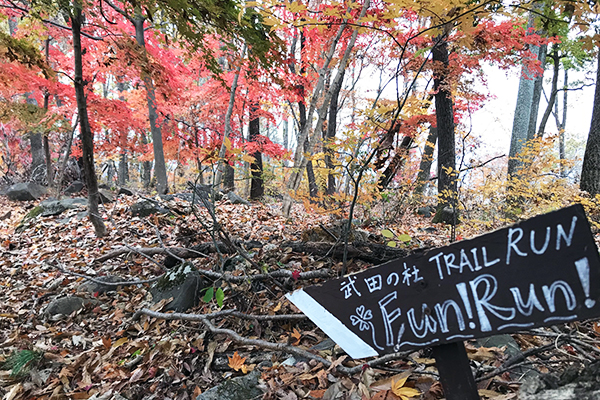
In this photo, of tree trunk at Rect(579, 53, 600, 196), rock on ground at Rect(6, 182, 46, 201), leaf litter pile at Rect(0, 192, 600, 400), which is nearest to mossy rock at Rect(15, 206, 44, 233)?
leaf litter pile at Rect(0, 192, 600, 400)

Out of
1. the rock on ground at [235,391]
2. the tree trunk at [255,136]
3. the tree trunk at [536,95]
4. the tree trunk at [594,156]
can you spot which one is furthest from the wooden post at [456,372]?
the tree trunk at [536,95]

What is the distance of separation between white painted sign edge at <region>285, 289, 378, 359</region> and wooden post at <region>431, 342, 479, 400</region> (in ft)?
0.93

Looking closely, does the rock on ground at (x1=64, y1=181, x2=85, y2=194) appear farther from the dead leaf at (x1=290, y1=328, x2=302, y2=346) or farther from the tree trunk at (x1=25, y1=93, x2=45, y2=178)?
the dead leaf at (x1=290, y1=328, x2=302, y2=346)

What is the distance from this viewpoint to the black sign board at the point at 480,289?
866mm

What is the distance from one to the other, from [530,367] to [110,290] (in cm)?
437

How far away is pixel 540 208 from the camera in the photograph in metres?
5.52

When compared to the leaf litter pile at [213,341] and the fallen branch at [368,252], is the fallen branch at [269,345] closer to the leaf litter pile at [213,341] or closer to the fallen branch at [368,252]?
the leaf litter pile at [213,341]

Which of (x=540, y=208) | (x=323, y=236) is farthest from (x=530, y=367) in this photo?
(x=540, y=208)

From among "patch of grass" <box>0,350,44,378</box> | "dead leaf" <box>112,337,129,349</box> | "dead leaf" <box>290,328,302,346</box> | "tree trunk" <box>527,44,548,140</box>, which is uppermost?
"tree trunk" <box>527,44,548,140</box>

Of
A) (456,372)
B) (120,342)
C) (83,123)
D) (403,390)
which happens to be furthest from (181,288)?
(83,123)

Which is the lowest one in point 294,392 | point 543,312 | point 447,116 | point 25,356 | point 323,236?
point 25,356

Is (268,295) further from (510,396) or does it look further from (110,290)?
(110,290)

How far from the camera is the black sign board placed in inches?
34.1

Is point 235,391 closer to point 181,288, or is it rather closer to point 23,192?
point 181,288
